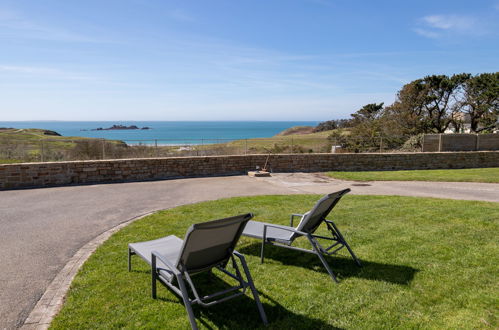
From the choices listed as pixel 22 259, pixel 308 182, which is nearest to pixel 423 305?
pixel 22 259

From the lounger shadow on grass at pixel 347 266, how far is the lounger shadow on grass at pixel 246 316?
1.06 metres

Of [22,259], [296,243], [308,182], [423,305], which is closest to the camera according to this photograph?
[423,305]

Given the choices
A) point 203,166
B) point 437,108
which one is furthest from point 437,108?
point 203,166

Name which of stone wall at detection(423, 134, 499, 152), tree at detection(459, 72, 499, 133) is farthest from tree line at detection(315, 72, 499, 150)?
stone wall at detection(423, 134, 499, 152)

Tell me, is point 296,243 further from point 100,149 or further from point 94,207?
point 100,149

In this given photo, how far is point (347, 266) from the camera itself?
4676mm

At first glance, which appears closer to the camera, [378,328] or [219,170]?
[378,328]

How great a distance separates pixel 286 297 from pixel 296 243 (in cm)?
178

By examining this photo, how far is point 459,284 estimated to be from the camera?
4.07 m

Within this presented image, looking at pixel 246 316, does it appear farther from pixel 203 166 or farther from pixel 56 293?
pixel 203 166

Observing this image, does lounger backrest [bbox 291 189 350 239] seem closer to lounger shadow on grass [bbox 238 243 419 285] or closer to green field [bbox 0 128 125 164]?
lounger shadow on grass [bbox 238 243 419 285]

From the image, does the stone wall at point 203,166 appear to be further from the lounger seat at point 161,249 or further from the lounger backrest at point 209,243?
the lounger backrest at point 209,243

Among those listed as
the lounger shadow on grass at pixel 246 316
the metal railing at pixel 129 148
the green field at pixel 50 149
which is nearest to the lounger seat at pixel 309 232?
the lounger shadow on grass at pixel 246 316

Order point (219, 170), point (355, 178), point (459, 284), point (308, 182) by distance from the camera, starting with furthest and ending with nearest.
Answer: point (219, 170), point (355, 178), point (308, 182), point (459, 284)
